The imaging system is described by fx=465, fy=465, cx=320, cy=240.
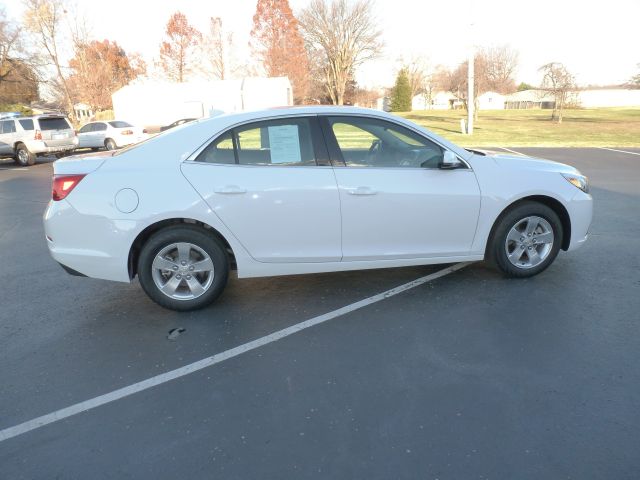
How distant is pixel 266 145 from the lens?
390 centimetres

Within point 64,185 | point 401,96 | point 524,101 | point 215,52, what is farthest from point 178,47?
point 524,101

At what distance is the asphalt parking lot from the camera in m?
2.29

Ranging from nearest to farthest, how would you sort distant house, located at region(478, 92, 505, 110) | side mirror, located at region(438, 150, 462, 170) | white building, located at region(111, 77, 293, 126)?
side mirror, located at region(438, 150, 462, 170) → white building, located at region(111, 77, 293, 126) → distant house, located at region(478, 92, 505, 110)

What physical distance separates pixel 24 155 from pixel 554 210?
19.5 m

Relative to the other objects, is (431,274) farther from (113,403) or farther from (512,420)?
(113,403)

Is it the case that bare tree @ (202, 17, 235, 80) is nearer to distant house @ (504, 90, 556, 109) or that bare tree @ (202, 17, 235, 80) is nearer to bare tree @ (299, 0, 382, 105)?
bare tree @ (299, 0, 382, 105)

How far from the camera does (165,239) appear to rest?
149 inches

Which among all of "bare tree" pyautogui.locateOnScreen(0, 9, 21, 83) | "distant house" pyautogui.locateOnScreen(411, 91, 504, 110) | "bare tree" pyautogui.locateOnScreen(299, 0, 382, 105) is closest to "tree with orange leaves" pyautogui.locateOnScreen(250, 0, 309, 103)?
"bare tree" pyautogui.locateOnScreen(299, 0, 382, 105)

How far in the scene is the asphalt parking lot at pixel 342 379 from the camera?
2285 millimetres

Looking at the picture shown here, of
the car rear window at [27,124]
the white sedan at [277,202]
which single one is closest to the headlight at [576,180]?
the white sedan at [277,202]

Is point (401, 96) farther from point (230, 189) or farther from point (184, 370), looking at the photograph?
point (184, 370)

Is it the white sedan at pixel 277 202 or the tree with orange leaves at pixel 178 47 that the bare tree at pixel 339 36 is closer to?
the tree with orange leaves at pixel 178 47

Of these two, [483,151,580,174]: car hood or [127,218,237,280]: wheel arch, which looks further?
A: [483,151,580,174]: car hood

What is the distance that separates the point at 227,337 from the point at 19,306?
84.7 inches
